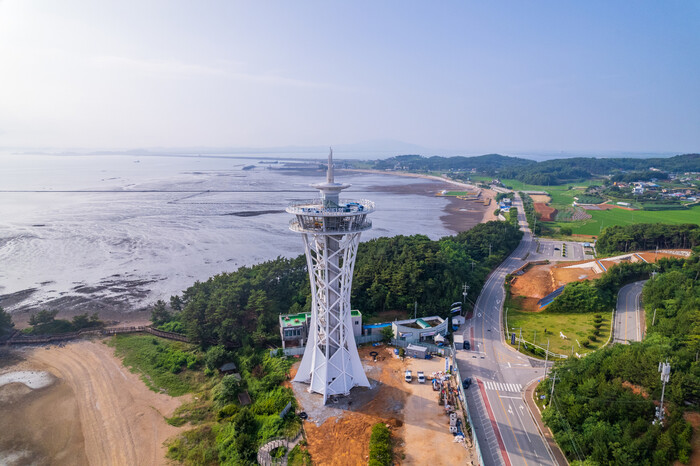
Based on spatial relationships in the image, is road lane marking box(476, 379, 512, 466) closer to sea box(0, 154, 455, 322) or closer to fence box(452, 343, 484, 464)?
fence box(452, 343, 484, 464)

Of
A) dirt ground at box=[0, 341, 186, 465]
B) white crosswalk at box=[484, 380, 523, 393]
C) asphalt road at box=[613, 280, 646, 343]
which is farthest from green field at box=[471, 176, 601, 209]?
dirt ground at box=[0, 341, 186, 465]

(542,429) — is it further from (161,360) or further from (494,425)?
(161,360)

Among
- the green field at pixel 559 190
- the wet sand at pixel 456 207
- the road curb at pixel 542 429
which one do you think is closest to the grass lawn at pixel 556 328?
the road curb at pixel 542 429

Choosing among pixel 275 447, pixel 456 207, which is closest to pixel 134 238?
pixel 275 447

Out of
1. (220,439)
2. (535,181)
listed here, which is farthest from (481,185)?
(220,439)

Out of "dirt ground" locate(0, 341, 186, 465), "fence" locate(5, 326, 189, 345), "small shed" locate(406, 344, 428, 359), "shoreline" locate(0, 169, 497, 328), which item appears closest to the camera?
"dirt ground" locate(0, 341, 186, 465)

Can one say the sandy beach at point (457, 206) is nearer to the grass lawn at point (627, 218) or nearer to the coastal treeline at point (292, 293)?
the grass lawn at point (627, 218)
